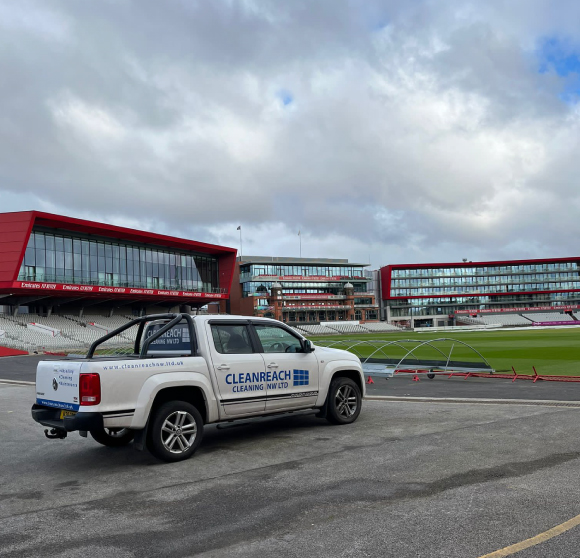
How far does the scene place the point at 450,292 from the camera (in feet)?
428

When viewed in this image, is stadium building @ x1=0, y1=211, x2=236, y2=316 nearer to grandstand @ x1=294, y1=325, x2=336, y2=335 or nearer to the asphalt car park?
grandstand @ x1=294, y1=325, x2=336, y2=335

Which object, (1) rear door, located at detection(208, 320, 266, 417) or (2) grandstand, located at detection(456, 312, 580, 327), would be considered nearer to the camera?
(1) rear door, located at detection(208, 320, 266, 417)

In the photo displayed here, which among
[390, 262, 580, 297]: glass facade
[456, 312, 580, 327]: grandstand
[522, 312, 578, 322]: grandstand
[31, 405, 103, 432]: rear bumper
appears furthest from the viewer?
[390, 262, 580, 297]: glass facade

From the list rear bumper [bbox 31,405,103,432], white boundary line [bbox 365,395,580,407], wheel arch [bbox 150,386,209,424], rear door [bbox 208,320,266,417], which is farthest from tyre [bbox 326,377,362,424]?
rear bumper [bbox 31,405,103,432]

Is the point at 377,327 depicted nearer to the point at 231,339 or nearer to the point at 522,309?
the point at 522,309

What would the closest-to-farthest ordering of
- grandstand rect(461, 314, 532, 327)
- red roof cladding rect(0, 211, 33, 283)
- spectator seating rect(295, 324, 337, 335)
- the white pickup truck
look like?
1. the white pickup truck
2. red roof cladding rect(0, 211, 33, 283)
3. spectator seating rect(295, 324, 337, 335)
4. grandstand rect(461, 314, 532, 327)

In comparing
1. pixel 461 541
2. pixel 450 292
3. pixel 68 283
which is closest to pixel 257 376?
pixel 461 541

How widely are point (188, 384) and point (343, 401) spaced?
3235 mm

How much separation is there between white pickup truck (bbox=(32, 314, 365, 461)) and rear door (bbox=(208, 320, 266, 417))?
1cm

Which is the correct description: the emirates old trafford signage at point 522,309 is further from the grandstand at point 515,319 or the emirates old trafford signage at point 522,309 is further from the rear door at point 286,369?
the rear door at point 286,369

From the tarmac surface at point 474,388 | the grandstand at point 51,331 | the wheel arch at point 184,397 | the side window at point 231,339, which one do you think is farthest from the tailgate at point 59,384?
the grandstand at point 51,331

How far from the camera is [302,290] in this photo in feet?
366

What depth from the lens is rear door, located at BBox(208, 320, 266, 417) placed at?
772 cm

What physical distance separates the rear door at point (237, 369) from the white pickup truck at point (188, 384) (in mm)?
15
